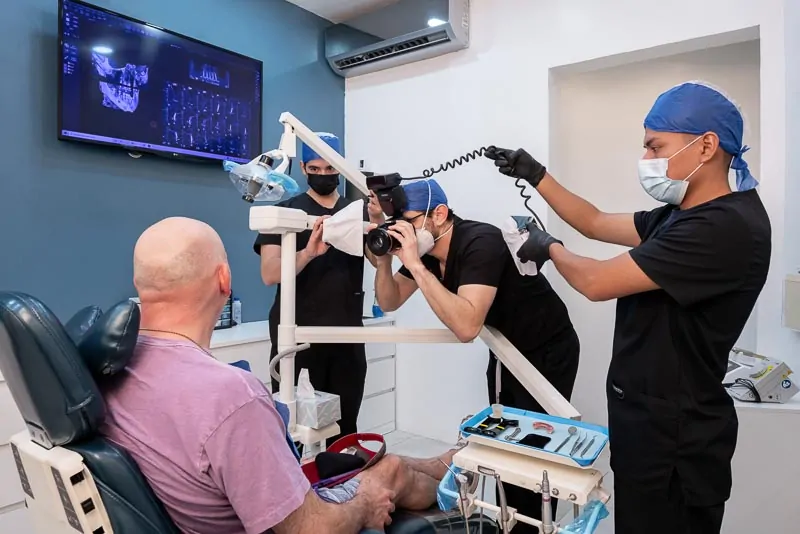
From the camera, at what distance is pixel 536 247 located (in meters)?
1.41

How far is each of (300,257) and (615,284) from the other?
105cm

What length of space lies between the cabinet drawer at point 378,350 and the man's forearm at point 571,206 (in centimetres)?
168

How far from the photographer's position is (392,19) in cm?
327

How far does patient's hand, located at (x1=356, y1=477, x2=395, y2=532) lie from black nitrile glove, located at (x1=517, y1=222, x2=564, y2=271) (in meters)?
0.69

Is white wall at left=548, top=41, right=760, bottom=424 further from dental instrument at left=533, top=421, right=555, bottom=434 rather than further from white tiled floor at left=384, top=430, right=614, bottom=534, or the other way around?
dental instrument at left=533, top=421, right=555, bottom=434

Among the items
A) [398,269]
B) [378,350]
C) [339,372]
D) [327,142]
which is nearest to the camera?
[327,142]

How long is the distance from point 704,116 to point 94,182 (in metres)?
2.31

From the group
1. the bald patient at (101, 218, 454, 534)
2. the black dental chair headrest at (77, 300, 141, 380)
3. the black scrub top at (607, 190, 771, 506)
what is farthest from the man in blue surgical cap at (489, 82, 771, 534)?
the black dental chair headrest at (77, 300, 141, 380)

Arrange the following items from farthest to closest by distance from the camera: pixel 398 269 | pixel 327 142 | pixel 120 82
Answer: pixel 120 82 → pixel 398 269 → pixel 327 142

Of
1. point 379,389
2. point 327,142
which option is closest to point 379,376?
point 379,389

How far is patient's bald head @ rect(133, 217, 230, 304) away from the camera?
1024mm

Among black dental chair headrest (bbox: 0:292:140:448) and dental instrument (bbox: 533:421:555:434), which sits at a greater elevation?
black dental chair headrest (bbox: 0:292:140:448)

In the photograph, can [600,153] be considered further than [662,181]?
Yes

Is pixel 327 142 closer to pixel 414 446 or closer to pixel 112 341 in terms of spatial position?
pixel 112 341
